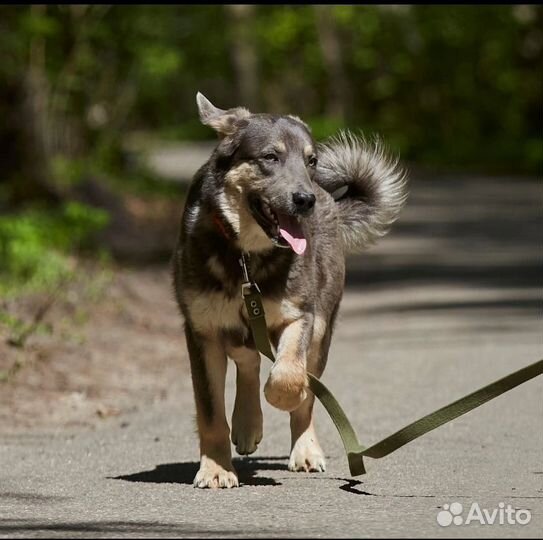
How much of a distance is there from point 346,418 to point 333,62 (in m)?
46.3

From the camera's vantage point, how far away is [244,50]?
148 ft

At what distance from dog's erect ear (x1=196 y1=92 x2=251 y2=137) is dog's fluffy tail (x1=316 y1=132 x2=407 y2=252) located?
3.35 ft

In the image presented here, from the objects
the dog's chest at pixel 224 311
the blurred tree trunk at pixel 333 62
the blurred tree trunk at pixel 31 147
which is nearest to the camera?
the dog's chest at pixel 224 311

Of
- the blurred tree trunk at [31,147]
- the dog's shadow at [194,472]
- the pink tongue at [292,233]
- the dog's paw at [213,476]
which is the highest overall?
the blurred tree trunk at [31,147]

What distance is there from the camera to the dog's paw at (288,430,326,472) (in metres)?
7.77

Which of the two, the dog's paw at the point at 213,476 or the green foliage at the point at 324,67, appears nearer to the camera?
the dog's paw at the point at 213,476

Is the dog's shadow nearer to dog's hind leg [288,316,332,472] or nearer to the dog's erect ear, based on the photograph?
dog's hind leg [288,316,332,472]

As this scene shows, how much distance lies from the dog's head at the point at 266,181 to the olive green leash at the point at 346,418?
0.68ft

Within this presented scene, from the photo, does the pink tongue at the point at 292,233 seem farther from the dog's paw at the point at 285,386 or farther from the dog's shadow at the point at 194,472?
the dog's shadow at the point at 194,472

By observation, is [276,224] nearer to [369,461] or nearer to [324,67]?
[369,461]

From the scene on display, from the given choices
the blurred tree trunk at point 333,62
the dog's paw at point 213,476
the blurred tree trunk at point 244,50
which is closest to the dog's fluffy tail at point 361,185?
the dog's paw at point 213,476

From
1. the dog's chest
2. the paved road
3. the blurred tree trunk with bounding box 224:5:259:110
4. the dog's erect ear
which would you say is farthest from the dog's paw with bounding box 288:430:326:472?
the blurred tree trunk with bounding box 224:5:259:110

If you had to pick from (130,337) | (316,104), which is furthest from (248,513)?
(316,104)

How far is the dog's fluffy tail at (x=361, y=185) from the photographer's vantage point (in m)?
8.66
